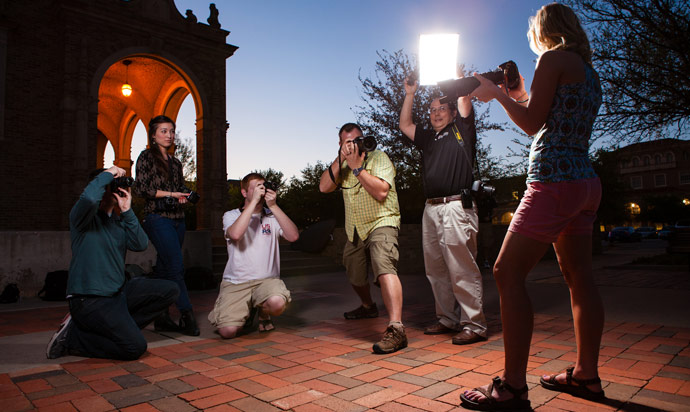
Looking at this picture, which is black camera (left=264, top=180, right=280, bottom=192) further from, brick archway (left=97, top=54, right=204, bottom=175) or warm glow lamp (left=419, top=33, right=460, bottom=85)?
brick archway (left=97, top=54, right=204, bottom=175)

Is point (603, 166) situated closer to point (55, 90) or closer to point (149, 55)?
point (149, 55)

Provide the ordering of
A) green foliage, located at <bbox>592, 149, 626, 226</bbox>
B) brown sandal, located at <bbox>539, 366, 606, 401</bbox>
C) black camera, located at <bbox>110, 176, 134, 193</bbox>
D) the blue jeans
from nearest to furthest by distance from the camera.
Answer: brown sandal, located at <bbox>539, 366, 606, 401</bbox> < black camera, located at <bbox>110, 176, 134, 193</bbox> < the blue jeans < green foliage, located at <bbox>592, 149, 626, 226</bbox>

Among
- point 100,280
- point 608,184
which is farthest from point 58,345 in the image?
point 608,184

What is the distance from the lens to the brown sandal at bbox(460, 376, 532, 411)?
1.89m

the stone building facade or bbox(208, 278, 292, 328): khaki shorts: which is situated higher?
the stone building facade

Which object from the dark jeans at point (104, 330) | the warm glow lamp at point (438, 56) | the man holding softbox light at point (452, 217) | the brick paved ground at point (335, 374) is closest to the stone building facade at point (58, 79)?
the dark jeans at point (104, 330)

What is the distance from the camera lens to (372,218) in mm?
3543

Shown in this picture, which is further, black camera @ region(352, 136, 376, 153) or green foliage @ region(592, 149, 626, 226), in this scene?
green foliage @ region(592, 149, 626, 226)

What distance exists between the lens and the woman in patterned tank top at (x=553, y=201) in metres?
1.90

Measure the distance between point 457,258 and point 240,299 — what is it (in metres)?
1.87

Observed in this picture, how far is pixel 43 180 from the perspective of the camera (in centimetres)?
1138

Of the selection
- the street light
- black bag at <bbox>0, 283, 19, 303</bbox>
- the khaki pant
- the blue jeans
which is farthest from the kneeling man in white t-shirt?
the street light

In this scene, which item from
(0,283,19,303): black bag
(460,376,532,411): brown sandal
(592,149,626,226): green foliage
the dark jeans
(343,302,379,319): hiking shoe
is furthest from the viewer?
(592,149,626,226): green foliage

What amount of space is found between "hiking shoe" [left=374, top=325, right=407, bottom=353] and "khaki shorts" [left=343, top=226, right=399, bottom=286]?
1.49ft
